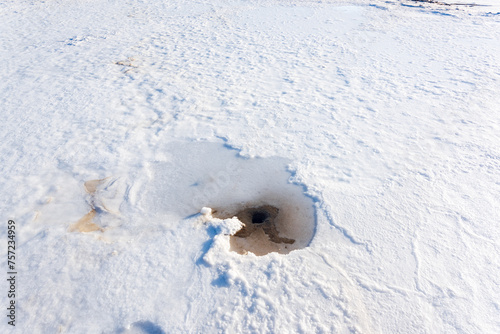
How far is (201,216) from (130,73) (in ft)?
11.7

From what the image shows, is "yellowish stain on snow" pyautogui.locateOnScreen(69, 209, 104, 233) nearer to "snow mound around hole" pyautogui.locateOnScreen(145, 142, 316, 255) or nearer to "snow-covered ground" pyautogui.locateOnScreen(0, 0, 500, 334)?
"snow-covered ground" pyautogui.locateOnScreen(0, 0, 500, 334)

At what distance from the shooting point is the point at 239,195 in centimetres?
330

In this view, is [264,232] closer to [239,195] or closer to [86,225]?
[239,195]

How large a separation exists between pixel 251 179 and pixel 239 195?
270mm

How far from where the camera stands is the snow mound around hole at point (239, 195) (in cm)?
291

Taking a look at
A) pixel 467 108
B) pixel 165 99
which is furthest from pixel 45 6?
pixel 467 108

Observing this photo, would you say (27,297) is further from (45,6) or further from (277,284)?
(45,6)

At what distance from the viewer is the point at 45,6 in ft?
27.0

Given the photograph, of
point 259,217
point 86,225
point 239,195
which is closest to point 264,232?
point 259,217

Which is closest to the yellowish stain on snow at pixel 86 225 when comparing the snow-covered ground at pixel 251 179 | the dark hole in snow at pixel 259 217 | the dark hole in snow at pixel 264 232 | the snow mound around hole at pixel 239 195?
the snow-covered ground at pixel 251 179

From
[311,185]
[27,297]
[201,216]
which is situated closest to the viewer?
[27,297]

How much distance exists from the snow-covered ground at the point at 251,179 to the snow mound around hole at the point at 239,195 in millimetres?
23

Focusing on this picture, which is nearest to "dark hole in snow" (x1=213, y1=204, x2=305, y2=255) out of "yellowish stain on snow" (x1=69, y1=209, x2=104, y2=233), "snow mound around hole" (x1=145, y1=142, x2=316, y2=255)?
"snow mound around hole" (x1=145, y1=142, x2=316, y2=255)

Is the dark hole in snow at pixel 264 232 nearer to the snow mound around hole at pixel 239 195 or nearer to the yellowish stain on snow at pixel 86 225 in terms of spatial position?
the snow mound around hole at pixel 239 195
